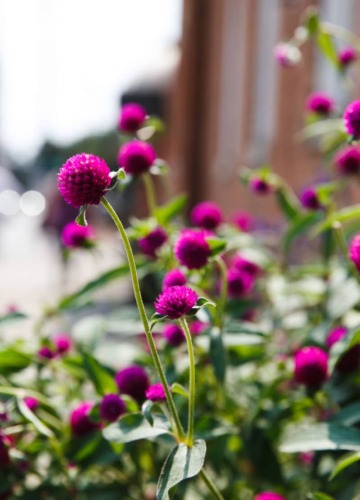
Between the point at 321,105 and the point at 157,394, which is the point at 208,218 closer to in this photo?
the point at 321,105

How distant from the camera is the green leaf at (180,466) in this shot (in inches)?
33.9

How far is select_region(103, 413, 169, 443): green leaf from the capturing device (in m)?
0.95

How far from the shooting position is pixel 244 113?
20.3ft

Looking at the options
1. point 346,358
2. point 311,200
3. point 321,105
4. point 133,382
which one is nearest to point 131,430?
point 133,382

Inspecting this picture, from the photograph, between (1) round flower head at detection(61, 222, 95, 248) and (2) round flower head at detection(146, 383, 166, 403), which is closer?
(2) round flower head at detection(146, 383, 166, 403)

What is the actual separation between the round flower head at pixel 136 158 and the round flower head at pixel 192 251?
0.26 metres

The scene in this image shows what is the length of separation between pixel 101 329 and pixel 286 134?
3913mm

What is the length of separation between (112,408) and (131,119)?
2.09ft

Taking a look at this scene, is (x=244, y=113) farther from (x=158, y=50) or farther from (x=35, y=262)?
(x=35, y=262)

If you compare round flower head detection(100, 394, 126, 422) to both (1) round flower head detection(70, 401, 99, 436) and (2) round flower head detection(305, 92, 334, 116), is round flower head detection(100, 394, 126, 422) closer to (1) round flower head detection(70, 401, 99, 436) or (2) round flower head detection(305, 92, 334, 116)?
(1) round flower head detection(70, 401, 99, 436)

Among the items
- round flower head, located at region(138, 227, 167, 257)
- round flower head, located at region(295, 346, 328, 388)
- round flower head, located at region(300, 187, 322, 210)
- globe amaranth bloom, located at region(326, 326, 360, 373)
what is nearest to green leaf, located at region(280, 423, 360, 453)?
round flower head, located at region(295, 346, 328, 388)

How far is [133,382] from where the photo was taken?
119 cm

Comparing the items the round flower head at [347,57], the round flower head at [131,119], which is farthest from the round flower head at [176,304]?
the round flower head at [347,57]

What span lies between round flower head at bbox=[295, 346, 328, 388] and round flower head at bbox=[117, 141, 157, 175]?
0.41m
